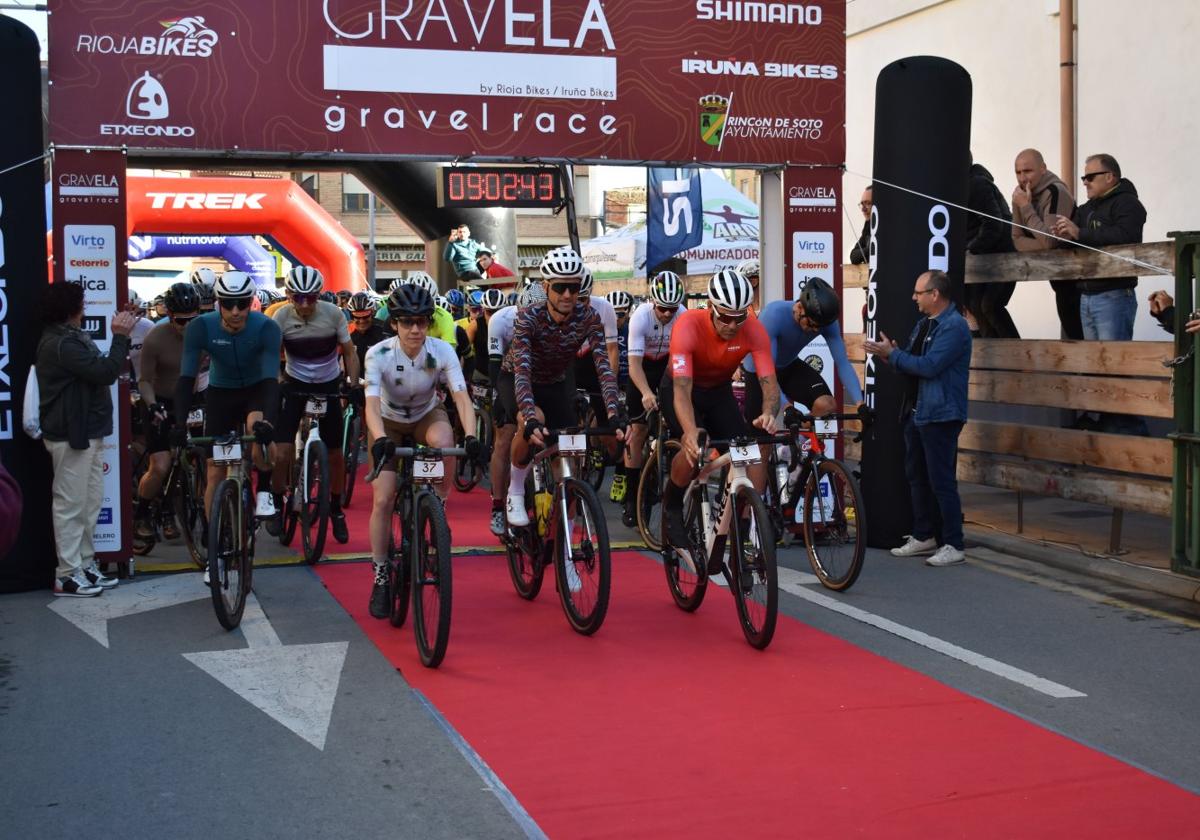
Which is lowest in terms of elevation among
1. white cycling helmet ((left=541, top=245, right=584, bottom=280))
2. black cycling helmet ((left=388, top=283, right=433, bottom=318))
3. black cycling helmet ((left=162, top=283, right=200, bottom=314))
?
black cycling helmet ((left=388, top=283, right=433, bottom=318))

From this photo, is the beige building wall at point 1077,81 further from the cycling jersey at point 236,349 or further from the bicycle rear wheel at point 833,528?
the cycling jersey at point 236,349

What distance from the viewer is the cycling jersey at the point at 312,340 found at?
11125mm

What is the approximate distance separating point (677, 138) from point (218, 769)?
6756 millimetres

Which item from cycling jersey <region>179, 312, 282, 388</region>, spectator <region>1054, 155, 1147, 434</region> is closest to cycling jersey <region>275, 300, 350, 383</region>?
cycling jersey <region>179, 312, 282, 388</region>

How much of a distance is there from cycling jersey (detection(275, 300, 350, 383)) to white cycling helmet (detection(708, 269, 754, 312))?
12.5 ft

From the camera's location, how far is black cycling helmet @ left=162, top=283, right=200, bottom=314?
10.9m

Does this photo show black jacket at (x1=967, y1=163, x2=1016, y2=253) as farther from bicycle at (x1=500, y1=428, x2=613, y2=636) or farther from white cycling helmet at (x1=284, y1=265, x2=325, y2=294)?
white cycling helmet at (x1=284, y1=265, x2=325, y2=294)

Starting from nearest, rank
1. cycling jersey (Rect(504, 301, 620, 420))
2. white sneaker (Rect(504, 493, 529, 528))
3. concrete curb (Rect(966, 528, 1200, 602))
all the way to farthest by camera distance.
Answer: cycling jersey (Rect(504, 301, 620, 420)) → white sneaker (Rect(504, 493, 529, 528)) → concrete curb (Rect(966, 528, 1200, 602))

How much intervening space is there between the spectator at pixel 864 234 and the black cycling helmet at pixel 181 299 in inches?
204

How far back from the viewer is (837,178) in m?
11.8

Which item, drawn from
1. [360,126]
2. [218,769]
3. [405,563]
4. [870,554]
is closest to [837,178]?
[870,554]

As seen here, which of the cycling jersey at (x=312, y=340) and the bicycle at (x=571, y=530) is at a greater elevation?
the cycling jersey at (x=312, y=340)

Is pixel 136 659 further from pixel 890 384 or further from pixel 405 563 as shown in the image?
pixel 890 384

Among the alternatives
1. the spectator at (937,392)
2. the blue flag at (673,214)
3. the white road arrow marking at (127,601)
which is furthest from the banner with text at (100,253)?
the blue flag at (673,214)
